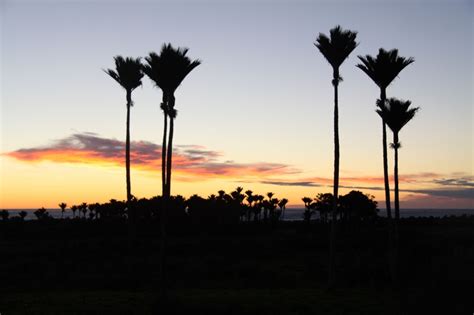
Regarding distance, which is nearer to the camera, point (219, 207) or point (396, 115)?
point (396, 115)

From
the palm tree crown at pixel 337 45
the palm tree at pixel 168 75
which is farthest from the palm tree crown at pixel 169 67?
the palm tree crown at pixel 337 45

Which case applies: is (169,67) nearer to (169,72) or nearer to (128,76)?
(169,72)

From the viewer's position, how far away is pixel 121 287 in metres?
26.9

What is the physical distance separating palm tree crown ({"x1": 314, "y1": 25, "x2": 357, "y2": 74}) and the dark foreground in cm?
1231

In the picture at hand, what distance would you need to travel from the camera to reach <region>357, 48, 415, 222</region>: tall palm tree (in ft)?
85.7

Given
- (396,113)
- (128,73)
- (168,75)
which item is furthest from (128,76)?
(396,113)

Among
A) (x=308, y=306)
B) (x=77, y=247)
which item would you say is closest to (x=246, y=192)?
(x=77, y=247)

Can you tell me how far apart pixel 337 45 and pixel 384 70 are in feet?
9.60

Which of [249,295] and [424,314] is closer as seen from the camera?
[424,314]

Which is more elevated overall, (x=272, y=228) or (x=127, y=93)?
(x=127, y=93)

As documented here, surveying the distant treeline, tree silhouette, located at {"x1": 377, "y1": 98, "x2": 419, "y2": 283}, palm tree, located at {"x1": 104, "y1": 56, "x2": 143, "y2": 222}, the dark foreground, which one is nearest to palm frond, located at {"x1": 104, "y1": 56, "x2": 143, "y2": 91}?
palm tree, located at {"x1": 104, "y1": 56, "x2": 143, "y2": 222}

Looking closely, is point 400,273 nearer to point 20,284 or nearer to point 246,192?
point 20,284

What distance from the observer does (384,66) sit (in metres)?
26.3

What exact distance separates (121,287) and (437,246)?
2600 cm
